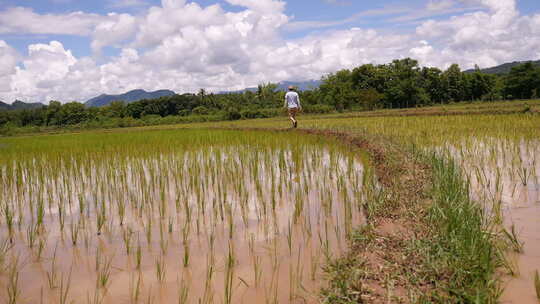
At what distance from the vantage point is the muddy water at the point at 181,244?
1.80m

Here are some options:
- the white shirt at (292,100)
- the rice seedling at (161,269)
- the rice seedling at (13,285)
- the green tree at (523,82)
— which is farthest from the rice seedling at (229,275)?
the green tree at (523,82)

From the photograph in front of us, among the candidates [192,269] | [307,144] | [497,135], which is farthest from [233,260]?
[497,135]

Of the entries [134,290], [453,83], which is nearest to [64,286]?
[134,290]

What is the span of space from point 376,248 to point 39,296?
1.79 meters

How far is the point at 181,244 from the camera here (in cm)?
241

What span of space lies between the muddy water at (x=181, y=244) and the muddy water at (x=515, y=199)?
35.7 inches

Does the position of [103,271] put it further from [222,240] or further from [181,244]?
[222,240]

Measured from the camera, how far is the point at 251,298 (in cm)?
168

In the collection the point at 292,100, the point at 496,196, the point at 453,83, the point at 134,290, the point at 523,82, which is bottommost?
the point at 134,290

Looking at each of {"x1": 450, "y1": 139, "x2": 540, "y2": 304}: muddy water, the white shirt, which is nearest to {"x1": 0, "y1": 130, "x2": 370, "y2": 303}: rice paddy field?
{"x1": 450, "y1": 139, "x2": 540, "y2": 304}: muddy water

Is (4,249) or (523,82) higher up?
(523,82)

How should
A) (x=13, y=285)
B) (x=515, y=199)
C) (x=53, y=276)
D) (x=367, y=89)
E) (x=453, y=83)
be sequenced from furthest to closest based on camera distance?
(x=453, y=83)
(x=367, y=89)
(x=515, y=199)
(x=53, y=276)
(x=13, y=285)

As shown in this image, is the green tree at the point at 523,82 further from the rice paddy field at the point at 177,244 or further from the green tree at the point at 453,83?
the rice paddy field at the point at 177,244

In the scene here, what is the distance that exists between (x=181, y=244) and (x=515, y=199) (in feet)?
8.78
